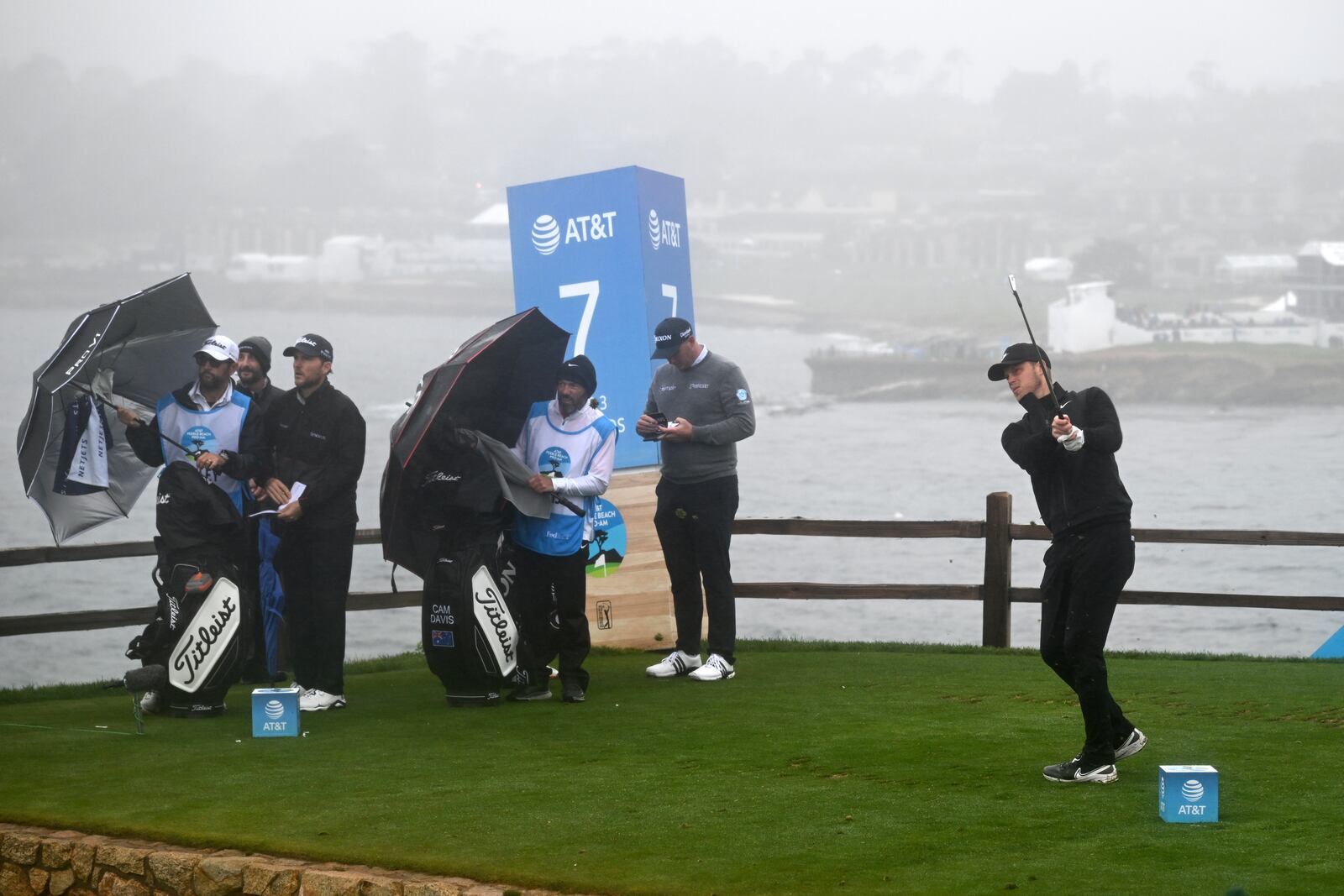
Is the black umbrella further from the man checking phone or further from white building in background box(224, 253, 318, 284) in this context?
white building in background box(224, 253, 318, 284)

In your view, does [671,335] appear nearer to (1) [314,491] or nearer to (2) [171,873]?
(1) [314,491]

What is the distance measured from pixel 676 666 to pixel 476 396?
5.78 ft

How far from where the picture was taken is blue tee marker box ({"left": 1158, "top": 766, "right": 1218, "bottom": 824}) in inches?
175

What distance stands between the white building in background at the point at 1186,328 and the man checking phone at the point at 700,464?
71.0 metres

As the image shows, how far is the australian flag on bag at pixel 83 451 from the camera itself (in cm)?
702

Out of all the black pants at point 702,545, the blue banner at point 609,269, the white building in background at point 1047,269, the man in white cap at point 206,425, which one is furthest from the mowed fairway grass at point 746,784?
the white building in background at point 1047,269

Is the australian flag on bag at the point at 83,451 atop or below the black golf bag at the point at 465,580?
atop

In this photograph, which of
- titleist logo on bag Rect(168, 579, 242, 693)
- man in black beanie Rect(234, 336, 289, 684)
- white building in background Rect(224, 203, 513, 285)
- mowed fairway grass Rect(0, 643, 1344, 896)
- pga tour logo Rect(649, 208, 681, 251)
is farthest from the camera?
white building in background Rect(224, 203, 513, 285)

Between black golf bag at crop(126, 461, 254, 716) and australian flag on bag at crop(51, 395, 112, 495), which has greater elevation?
australian flag on bag at crop(51, 395, 112, 495)

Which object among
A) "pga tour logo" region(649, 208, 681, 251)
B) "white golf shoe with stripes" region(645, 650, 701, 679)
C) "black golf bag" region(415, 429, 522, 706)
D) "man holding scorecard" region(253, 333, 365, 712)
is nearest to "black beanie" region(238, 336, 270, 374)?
"man holding scorecard" region(253, 333, 365, 712)

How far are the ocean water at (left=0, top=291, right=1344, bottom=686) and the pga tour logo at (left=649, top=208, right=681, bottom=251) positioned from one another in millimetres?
30762

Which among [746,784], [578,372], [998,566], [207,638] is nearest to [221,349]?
[207,638]

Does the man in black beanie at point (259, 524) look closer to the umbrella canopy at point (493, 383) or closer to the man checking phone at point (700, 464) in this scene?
the umbrella canopy at point (493, 383)

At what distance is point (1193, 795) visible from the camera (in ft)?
14.6
